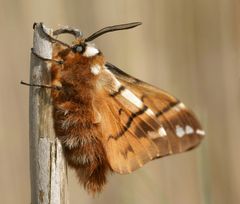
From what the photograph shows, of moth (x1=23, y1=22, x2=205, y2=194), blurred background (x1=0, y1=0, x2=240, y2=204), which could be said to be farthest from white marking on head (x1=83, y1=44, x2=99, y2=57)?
blurred background (x1=0, y1=0, x2=240, y2=204)

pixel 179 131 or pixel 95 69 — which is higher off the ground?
pixel 95 69

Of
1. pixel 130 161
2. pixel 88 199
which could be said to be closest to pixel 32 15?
pixel 88 199

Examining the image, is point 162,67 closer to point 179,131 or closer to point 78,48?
point 179,131

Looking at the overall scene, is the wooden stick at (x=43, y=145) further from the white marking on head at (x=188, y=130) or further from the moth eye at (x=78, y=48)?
the white marking on head at (x=188, y=130)

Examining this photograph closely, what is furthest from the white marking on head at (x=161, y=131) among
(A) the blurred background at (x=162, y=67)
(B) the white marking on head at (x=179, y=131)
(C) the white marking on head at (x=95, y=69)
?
(A) the blurred background at (x=162, y=67)


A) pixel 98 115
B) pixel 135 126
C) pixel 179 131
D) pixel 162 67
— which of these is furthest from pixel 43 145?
pixel 162 67

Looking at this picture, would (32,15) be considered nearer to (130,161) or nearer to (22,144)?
(22,144)
